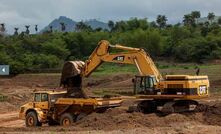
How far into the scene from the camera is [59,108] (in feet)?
93.9

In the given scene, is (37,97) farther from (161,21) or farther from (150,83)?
(161,21)

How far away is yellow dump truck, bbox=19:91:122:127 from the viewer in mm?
27828

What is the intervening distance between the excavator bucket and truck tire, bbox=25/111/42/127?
2161 mm

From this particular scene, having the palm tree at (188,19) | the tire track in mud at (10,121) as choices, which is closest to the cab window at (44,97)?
the tire track in mud at (10,121)

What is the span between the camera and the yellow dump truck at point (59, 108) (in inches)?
1096

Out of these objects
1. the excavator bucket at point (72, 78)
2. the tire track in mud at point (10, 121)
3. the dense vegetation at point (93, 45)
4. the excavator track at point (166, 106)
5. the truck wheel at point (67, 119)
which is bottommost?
the tire track in mud at point (10, 121)

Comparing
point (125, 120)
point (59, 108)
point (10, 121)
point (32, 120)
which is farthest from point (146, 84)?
point (10, 121)

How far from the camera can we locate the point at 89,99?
2778 cm

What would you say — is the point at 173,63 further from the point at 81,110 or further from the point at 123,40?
the point at 81,110

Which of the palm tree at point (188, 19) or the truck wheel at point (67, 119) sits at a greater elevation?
the palm tree at point (188, 19)

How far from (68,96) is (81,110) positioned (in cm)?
174

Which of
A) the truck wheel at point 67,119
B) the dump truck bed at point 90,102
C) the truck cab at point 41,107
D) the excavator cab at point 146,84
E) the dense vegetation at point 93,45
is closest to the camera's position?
the dump truck bed at point 90,102

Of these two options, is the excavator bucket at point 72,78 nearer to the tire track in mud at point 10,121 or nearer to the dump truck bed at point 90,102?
the dump truck bed at point 90,102

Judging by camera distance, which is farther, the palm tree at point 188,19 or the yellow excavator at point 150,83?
the palm tree at point 188,19
